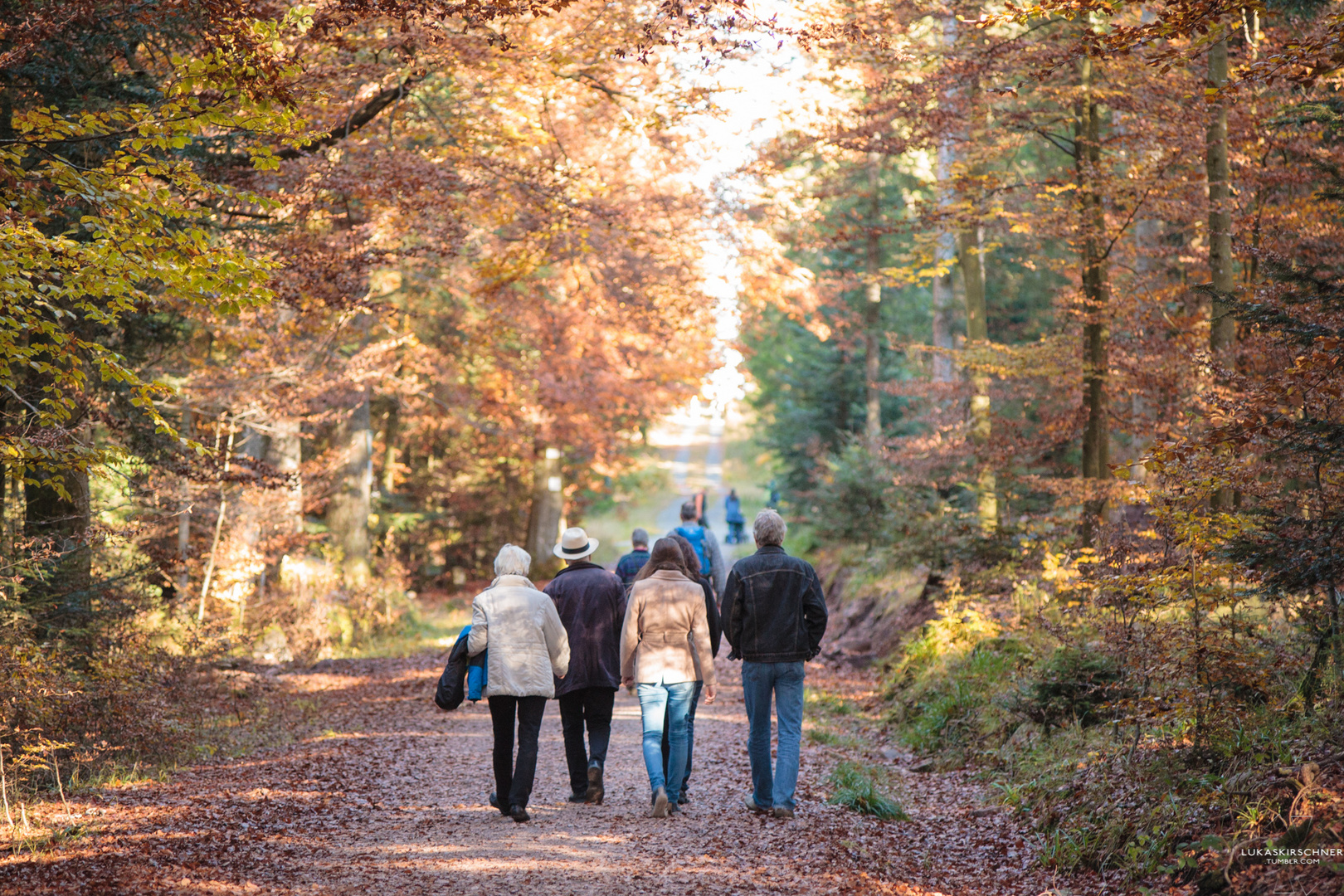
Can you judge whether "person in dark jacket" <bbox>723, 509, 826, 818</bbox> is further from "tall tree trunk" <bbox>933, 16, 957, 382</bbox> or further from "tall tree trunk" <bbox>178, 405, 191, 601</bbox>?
"tall tree trunk" <bbox>933, 16, 957, 382</bbox>

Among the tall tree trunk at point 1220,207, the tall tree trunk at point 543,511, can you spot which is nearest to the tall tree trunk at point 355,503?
the tall tree trunk at point 543,511

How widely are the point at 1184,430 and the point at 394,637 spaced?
14423mm

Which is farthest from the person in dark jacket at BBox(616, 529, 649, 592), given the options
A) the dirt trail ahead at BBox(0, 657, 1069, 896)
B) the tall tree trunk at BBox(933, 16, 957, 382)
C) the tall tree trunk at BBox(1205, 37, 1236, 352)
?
the tall tree trunk at BBox(933, 16, 957, 382)

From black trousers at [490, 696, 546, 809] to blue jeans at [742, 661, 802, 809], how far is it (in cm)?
152

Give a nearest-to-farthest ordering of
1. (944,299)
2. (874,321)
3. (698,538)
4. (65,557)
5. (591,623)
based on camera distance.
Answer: (591,623), (65,557), (698,538), (944,299), (874,321)

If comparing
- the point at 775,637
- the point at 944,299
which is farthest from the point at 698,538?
the point at 944,299

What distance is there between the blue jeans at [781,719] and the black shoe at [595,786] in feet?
3.96

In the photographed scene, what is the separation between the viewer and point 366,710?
12562 millimetres

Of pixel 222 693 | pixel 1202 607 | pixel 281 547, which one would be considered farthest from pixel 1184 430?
pixel 281 547

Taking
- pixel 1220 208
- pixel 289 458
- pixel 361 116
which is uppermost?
pixel 361 116

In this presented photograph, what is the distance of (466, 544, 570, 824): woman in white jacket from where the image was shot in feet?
24.0

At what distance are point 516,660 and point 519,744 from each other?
60 cm

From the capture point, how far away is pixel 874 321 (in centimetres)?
2508

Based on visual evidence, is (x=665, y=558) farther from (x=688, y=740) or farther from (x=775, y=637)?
(x=688, y=740)
